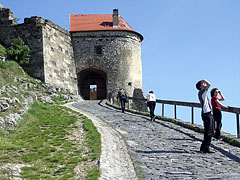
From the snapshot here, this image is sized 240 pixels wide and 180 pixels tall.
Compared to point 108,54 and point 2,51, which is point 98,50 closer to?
point 108,54

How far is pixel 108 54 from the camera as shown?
93.9 feet

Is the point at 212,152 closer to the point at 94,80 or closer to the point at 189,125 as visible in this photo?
the point at 189,125

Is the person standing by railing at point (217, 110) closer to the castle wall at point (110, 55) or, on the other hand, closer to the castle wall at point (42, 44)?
the castle wall at point (42, 44)

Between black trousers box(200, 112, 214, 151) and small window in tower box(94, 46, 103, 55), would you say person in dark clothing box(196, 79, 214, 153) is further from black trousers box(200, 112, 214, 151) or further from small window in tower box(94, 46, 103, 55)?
small window in tower box(94, 46, 103, 55)

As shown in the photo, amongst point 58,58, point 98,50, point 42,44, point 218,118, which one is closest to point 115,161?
point 218,118

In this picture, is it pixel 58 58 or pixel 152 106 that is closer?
pixel 152 106

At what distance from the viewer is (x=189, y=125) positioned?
10992 mm

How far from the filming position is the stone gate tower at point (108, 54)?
28.4 m

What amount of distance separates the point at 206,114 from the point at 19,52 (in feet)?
61.6

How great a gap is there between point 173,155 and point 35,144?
380 centimetres

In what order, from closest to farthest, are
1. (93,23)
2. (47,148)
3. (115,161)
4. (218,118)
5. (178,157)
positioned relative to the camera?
1. (115,161)
2. (178,157)
3. (47,148)
4. (218,118)
5. (93,23)

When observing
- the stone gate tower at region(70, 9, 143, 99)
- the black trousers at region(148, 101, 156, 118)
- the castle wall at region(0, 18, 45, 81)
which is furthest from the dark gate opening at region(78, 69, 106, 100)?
the black trousers at region(148, 101, 156, 118)

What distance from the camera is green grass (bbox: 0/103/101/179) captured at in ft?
18.4

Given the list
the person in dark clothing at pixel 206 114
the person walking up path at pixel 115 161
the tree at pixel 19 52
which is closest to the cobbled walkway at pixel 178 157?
the person walking up path at pixel 115 161
